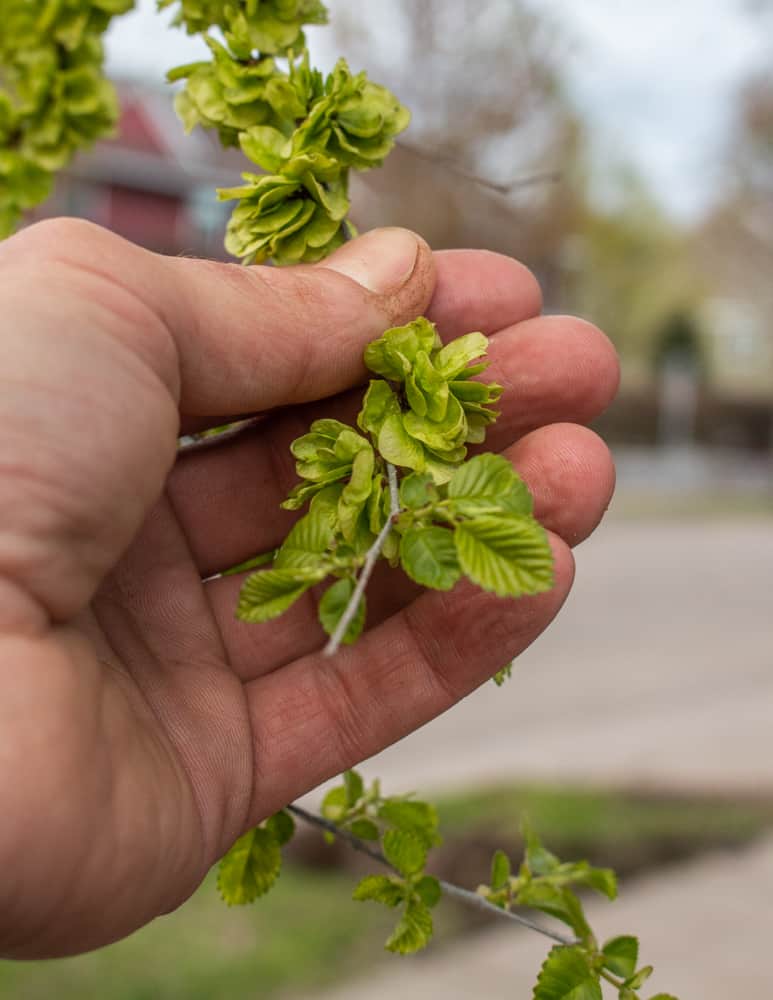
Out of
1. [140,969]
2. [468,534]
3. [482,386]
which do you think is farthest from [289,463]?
[140,969]

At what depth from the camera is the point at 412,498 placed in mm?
971

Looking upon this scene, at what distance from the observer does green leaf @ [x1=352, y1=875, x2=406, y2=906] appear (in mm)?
1154

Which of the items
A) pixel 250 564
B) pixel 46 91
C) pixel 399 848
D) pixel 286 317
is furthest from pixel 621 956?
pixel 46 91

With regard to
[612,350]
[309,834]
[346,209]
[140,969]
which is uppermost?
[346,209]

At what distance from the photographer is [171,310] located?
1.07 metres

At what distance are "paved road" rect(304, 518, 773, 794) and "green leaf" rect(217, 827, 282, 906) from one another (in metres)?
3.03

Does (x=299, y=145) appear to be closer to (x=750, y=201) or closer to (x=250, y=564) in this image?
(x=250, y=564)

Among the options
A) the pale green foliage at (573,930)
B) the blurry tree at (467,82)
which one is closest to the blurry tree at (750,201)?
the blurry tree at (467,82)

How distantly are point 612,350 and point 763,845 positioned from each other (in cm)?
321

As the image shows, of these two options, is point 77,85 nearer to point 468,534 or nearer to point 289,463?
point 289,463

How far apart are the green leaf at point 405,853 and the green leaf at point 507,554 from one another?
43 centimetres

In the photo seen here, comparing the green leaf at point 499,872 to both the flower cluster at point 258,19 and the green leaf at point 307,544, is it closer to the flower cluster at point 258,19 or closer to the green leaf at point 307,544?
the green leaf at point 307,544

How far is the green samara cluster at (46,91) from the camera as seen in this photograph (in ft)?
4.64

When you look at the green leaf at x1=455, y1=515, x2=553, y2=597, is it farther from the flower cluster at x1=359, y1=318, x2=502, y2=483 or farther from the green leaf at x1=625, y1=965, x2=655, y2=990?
the green leaf at x1=625, y1=965, x2=655, y2=990
